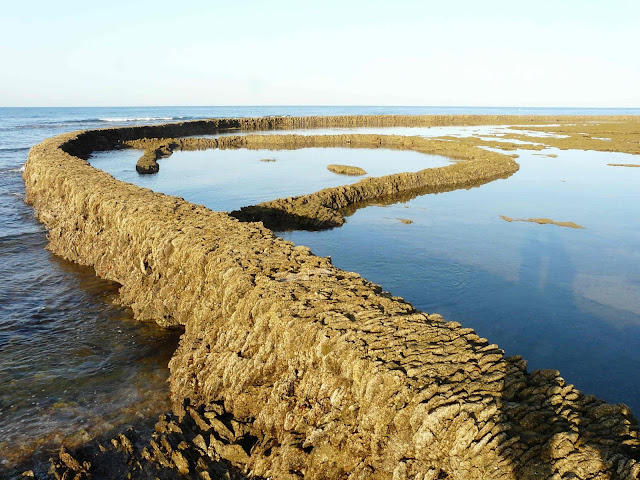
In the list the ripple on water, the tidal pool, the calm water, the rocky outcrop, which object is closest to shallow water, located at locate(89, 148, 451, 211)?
the tidal pool

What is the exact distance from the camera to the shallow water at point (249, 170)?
27531 mm

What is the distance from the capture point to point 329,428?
623cm

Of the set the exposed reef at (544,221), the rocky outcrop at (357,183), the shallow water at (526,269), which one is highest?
the rocky outcrop at (357,183)

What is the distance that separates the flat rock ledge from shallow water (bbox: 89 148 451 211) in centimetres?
1360

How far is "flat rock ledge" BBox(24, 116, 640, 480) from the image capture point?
16.8 feet

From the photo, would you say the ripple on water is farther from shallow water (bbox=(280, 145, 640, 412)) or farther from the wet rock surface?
Result: the wet rock surface

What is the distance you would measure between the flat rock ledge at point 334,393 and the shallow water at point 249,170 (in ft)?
44.6

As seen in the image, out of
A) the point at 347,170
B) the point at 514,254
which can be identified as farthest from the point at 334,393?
the point at 347,170

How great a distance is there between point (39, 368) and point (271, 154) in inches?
1682

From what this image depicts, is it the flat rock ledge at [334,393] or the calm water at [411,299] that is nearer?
the flat rock ledge at [334,393]

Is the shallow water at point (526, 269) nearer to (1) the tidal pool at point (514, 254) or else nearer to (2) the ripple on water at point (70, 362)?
(1) the tidal pool at point (514, 254)

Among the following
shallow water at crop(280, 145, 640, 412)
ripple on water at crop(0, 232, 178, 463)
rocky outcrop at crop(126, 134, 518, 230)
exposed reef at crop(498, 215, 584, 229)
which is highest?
rocky outcrop at crop(126, 134, 518, 230)

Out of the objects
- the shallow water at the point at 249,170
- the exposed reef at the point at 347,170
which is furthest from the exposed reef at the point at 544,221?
the exposed reef at the point at 347,170

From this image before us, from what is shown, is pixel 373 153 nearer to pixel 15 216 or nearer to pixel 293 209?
pixel 293 209
